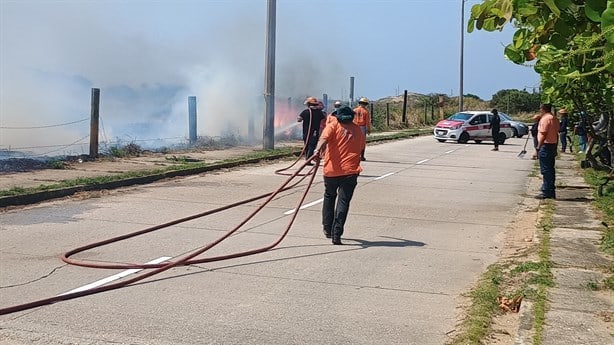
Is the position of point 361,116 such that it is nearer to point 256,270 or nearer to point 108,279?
point 256,270

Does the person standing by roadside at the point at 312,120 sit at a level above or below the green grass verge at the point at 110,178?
above

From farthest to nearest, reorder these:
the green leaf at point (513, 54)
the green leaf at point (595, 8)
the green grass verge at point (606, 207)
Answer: the green grass verge at point (606, 207), the green leaf at point (513, 54), the green leaf at point (595, 8)

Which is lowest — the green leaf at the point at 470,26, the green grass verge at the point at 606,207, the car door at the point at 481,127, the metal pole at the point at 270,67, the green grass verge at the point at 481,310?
the green grass verge at the point at 481,310

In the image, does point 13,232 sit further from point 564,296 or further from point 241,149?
point 241,149

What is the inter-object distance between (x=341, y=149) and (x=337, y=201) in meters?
0.65

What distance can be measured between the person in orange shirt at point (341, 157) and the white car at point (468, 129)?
28.1 m

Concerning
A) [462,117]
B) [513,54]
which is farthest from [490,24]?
[462,117]

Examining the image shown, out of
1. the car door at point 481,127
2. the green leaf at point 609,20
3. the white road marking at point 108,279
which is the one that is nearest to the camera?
the green leaf at point 609,20

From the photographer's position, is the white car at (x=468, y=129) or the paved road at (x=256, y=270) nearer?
the paved road at (x=256, y=270)

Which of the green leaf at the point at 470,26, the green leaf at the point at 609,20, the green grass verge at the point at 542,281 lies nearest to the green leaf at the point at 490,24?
the green leaf at the point at 470,26

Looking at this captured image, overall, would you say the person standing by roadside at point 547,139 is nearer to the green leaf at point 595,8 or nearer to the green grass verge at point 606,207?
the green grass verge at point 606,207

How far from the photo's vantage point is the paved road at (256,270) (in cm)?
611

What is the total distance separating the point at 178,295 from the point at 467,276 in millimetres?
3067

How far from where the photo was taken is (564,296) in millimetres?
6988
